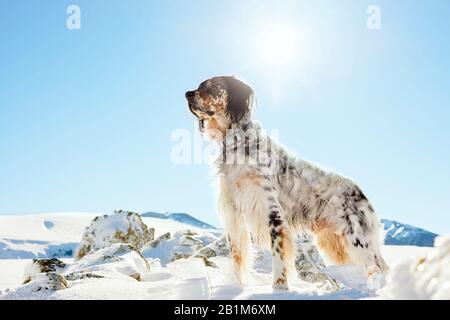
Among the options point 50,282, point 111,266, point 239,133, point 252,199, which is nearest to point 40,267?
point 111,266

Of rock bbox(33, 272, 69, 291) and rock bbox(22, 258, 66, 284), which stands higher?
rock bbox(33, 272, 69, 291)

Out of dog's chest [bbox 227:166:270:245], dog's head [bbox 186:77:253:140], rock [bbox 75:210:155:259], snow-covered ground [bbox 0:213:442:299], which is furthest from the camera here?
rock [bbox 75:210:155:259]

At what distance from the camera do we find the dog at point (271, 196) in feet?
19.9

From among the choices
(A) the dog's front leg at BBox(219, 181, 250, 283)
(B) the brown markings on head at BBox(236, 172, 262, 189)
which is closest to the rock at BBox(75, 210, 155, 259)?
(A) the dog's front leg at BBox(219, 181, 250, 283)

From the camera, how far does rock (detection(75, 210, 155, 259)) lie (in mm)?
11423

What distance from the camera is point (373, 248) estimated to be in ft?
20.4

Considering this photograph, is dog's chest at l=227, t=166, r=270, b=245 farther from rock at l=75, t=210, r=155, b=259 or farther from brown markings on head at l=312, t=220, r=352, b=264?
rock at l=75, t=210, r=155, b=259

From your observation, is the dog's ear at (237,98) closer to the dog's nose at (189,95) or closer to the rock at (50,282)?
the dog's nose at (189,95)

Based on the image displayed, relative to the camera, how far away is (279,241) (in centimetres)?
585

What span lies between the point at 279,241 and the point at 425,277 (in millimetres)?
3901

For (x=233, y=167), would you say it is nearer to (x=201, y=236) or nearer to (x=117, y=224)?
(x=117, y=224)

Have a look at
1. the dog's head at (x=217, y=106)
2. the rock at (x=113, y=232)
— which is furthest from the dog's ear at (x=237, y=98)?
the rock at (x=113, y=232)
